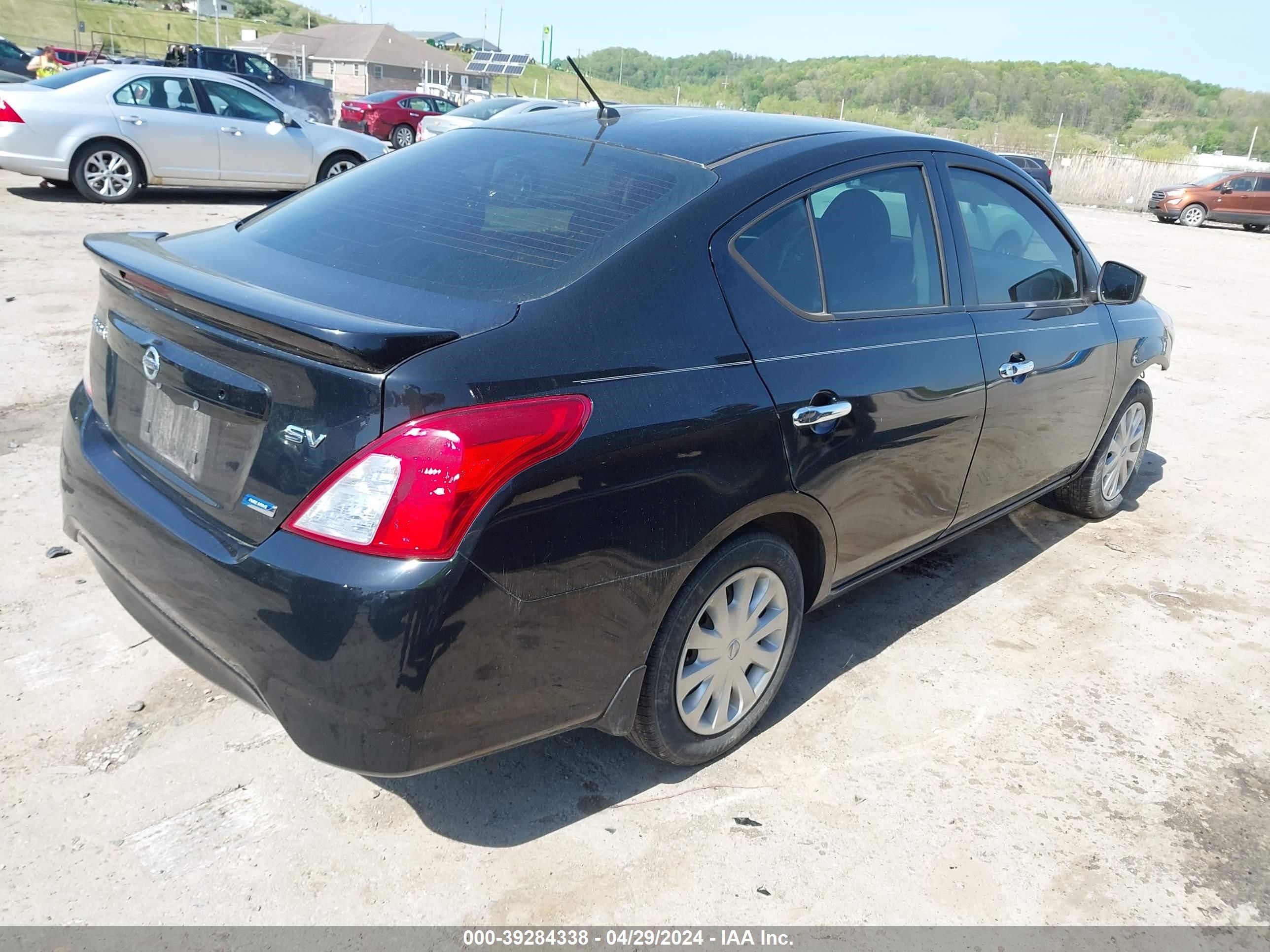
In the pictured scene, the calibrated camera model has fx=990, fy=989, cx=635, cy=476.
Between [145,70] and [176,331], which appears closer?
[176,331]

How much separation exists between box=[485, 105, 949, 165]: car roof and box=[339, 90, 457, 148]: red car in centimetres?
2332

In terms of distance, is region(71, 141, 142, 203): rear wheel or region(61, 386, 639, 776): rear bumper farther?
region(71, 141, 142, 203): rear wheel

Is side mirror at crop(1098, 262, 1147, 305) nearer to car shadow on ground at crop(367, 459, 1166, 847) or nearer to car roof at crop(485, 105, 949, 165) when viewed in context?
car roof at crop(485, 105, 949, 165)

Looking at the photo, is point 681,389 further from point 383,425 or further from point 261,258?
point 261,258

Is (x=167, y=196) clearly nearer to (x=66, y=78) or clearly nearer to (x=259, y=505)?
(x=66, y=78)

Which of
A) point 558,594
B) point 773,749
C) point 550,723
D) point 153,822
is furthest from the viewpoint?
point 773,749


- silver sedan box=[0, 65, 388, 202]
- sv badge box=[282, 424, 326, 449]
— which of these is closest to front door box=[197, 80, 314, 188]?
silver sedan box=[0, 65, 388, 202]

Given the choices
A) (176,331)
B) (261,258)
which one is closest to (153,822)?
(176,331)

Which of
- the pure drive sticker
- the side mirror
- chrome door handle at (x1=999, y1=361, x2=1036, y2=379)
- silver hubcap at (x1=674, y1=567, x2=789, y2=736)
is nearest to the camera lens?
the pure drive sticker

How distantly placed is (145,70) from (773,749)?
1190cm

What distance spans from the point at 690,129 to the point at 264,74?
2156 cm

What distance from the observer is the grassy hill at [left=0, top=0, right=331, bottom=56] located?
69312 millimetres

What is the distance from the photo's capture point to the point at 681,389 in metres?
2.43
